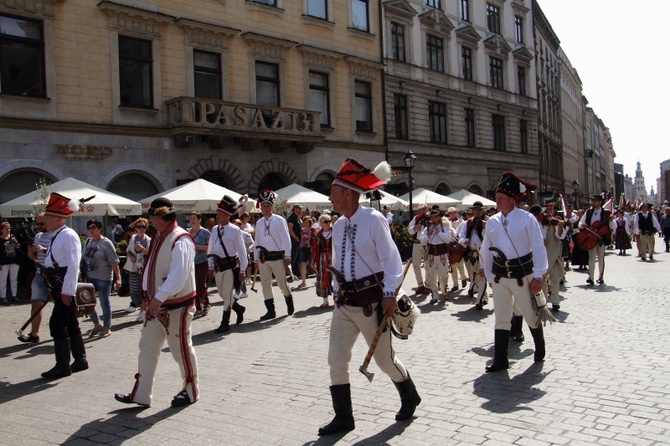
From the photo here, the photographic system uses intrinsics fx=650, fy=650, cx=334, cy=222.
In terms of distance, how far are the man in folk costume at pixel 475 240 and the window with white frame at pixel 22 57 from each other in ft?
43.8

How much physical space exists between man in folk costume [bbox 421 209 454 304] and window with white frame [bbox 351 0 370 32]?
707 inches

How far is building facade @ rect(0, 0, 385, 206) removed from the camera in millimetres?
18719

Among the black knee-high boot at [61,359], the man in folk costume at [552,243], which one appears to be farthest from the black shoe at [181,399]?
the man in folk costume at [552,243]

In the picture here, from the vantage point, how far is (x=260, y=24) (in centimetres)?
2452

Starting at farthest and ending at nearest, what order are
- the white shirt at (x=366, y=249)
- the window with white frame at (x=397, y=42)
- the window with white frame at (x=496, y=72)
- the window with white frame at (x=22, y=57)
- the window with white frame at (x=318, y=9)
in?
1. the window with white frame at (x=496, y=72)
2. the window with white frame at (x=397, y=42)
3. the window with white frame at (x=318, y=9)
4. the window with white frame at (x=22, y=57)
5. the white shirt at (x=366, y=249)

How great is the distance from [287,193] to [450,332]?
12476mm

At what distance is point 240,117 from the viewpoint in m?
22.7

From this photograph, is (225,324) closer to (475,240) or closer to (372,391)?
(372,391)

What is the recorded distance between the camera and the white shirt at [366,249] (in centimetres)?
495

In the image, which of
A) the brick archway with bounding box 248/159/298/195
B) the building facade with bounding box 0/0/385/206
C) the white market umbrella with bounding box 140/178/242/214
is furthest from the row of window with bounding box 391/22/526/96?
the white market umbrella with bounding box 140/178/242/214

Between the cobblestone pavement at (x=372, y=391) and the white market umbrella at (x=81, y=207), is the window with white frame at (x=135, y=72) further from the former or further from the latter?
the cobblestone pavement at (x=372, y=391)

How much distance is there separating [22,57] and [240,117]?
7.07 meters

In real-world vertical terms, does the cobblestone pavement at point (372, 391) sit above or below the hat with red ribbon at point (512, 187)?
below

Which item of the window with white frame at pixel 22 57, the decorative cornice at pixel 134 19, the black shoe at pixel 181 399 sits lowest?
the black shoe at pixel 181 399
